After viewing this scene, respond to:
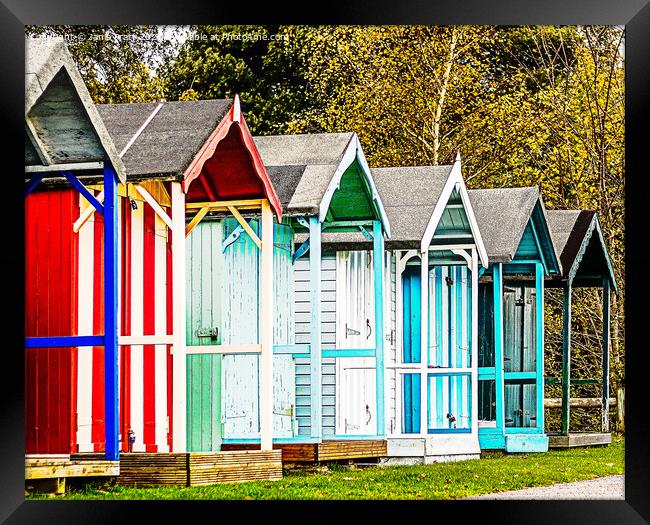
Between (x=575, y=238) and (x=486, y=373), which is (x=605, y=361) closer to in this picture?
(x=575, y=238)

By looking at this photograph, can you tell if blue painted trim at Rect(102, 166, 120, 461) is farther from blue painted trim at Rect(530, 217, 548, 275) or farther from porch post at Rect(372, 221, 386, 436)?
blue painted trim at Rect(530, 217, 548, 275)

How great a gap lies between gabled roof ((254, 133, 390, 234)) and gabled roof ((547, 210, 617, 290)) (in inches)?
134

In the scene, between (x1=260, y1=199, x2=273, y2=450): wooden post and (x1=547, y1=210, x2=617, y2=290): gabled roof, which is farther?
(x1=547, y1=210, x2=617, y2=290): gabled roof

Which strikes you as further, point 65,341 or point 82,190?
point 65,341

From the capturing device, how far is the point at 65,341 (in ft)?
42.5

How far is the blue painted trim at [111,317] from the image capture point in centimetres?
1252

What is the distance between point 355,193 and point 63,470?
5655mm

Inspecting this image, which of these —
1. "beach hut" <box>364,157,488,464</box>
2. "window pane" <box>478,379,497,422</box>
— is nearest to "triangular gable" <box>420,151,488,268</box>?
"beach hut" <box>364,157,488,464</box>

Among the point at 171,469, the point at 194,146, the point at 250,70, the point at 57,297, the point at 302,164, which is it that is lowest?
the point at 171,469

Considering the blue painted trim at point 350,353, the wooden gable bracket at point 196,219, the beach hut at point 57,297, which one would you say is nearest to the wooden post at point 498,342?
the blue painted trim at point 350,353

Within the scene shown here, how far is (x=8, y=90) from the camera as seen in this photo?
42.7ft

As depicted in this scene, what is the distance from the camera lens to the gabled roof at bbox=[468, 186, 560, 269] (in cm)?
1878

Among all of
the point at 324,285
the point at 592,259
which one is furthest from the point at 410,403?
the point at 592,259
